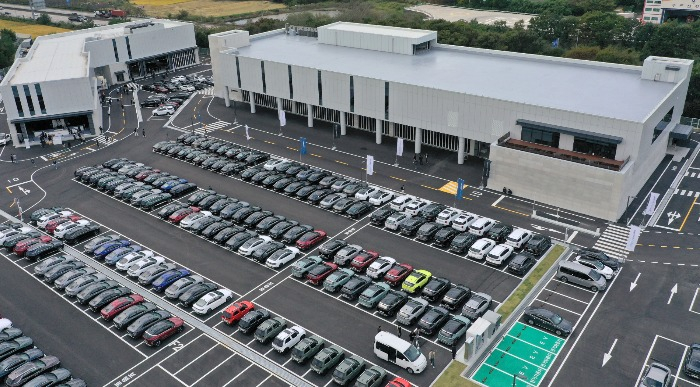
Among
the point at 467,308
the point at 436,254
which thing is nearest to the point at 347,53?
→ the point at 436,254

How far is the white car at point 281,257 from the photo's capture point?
58088 millimetres

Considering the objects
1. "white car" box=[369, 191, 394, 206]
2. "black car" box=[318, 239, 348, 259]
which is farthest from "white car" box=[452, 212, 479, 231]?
"black car" box=[318, 239, 348, 259]

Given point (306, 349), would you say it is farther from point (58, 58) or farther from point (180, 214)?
point (58, 58)

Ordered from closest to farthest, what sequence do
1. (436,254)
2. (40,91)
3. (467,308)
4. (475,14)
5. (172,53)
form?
1. (467,308)
2. (436,254)
3. (40,91)
4. (172,53)
5. (475,14)

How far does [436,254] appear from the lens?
60312mm

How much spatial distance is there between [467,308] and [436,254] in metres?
10.9

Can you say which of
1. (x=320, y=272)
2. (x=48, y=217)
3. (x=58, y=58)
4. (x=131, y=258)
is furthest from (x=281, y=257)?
(x=58, y=58)

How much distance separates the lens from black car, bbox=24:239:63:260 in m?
60.3

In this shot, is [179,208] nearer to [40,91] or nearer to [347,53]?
[40,91]

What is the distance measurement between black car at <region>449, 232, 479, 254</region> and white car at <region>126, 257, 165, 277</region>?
2987 centimetres

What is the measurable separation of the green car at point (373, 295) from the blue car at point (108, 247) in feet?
89.3

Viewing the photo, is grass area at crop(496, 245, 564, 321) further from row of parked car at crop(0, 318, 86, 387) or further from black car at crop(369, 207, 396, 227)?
row of parked car at crop(0, 318, 86, 387)

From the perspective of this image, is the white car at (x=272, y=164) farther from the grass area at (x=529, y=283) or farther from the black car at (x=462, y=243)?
the grass area at (x=529, y=283)

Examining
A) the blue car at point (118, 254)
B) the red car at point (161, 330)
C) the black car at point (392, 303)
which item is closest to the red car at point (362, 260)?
the black car at point (392, 303)
